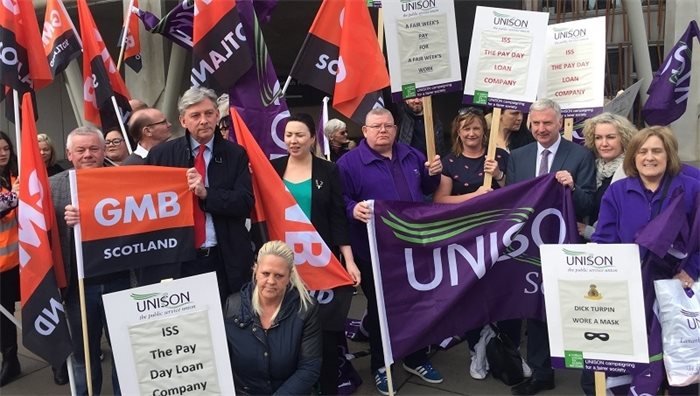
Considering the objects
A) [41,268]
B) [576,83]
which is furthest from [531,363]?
[41,268]

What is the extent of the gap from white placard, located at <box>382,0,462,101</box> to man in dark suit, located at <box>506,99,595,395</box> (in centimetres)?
75

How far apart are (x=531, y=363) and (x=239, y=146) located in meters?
2.48

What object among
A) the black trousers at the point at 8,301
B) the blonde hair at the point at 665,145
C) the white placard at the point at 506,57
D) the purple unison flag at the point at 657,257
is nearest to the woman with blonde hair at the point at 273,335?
the purple unison flag at the point at 657,257

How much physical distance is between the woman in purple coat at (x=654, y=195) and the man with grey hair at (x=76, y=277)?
304 centimetres

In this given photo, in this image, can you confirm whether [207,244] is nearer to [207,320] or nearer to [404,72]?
[207,320]

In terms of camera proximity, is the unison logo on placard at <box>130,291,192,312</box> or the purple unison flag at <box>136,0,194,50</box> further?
the purple unison flag at <box>136,0,194,50</box>

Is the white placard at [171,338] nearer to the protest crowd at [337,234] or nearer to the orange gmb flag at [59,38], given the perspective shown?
the protest crowd at [337,234]

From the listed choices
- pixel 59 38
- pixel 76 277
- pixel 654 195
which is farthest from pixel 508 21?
pixel 59 38

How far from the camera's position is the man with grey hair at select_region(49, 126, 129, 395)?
11.9ft

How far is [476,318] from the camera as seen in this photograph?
12.8 ft

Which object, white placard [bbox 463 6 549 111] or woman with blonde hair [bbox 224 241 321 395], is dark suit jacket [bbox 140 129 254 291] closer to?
woman with blonde hair [bbox 224 241 321 395]

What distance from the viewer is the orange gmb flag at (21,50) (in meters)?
4.54

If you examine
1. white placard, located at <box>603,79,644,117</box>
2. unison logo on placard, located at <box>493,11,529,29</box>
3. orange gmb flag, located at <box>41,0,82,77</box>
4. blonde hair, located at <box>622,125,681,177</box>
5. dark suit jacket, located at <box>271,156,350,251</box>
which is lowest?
dark suit jacket, located at <box>271,156,350,251</box>

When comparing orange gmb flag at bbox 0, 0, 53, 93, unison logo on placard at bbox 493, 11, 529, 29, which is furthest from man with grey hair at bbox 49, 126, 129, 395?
unison logo on placard at bbox 493, 11, 529, 29
